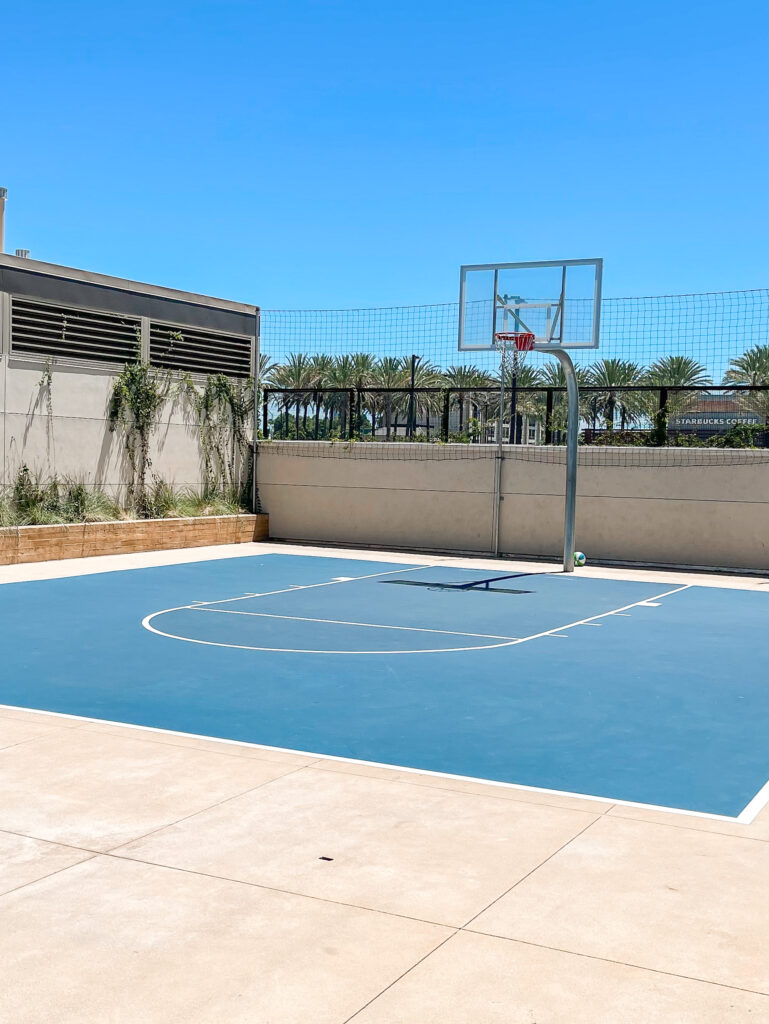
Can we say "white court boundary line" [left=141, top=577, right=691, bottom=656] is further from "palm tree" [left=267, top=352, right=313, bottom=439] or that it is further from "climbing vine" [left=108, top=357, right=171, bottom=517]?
"palm tree" [left=267, top=352, right=313, bottom=439]

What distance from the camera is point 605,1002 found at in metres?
4.16

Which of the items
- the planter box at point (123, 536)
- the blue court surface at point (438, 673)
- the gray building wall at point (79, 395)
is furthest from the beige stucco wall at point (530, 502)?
the blue court surface at point (438, 673)

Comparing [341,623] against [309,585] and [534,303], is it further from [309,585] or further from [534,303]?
[534,303]

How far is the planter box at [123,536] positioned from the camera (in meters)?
20.1

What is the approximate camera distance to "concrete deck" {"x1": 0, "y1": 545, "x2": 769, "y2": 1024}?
4.17 meters

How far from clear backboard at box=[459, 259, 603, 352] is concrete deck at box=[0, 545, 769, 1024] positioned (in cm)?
1499

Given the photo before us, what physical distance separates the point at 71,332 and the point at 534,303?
9.18 meters

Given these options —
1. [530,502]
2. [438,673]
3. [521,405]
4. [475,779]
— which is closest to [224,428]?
[521,405]

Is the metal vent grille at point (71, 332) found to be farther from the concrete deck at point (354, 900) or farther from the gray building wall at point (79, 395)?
the concrete deck at point (354, 900)

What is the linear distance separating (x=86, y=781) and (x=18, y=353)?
51.6 feet

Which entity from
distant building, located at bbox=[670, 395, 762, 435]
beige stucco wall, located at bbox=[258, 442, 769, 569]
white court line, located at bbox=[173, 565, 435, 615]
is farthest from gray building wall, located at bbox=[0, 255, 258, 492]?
distant building, located at bbox=[670, 395, 762, 435]

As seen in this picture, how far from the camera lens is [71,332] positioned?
72.9ft

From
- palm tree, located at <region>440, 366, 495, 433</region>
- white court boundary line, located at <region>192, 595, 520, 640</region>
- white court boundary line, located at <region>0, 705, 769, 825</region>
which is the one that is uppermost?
palm tree, located at <region>440, 366, 495, 433</region>

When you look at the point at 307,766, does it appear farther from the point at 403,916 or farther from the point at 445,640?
the point at 445,640
